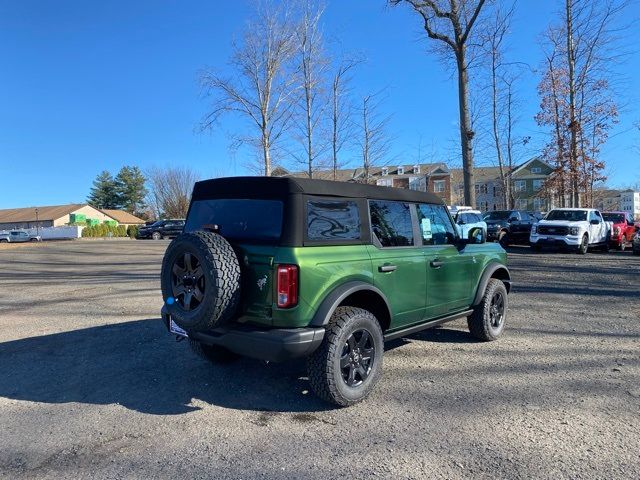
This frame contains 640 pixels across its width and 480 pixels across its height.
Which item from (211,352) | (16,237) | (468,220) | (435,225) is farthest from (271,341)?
(16,237)

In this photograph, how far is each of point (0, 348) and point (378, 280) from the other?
4.97m

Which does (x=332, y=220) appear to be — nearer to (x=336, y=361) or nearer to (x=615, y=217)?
(x=336, y=361)

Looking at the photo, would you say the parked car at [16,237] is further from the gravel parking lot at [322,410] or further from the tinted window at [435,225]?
the tinted window at [435,225]

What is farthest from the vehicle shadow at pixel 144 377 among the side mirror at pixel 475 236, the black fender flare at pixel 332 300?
the side mirror at pixel 475 236

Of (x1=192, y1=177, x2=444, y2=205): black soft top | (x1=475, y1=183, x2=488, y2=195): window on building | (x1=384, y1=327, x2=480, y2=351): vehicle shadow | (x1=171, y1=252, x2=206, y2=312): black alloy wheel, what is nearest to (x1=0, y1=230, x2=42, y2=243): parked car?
(x1=384, y1=327, x2=480, y2=351): vehicle shadow

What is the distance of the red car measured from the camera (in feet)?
64.4

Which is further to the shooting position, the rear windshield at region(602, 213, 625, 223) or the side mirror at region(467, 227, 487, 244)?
the rear windshield at region(602, 213, 625, 223)

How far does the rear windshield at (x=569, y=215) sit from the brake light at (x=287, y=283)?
1769 cm

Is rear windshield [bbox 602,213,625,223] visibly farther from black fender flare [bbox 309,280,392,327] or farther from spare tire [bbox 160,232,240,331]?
spare tire [bbox 160,232,240,331]

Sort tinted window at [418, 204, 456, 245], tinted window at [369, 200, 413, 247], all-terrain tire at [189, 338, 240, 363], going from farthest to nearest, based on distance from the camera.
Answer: tinted window at [418, 204, 456, 245], all-terrain tire at [189, 338, 240, 363], tinted window at [369, 200, 413, 247]

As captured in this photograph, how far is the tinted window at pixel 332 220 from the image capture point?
12.5ft

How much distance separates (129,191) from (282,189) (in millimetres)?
99767

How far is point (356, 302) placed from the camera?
4164 mm

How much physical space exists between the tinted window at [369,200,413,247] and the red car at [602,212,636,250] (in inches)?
735
